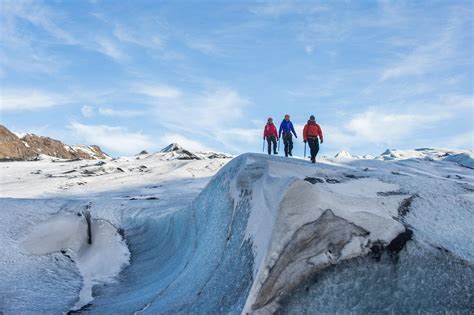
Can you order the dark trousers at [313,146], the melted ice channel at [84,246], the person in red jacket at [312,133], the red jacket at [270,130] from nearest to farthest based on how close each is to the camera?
the melted ice channel at [84,246]
the dark trousers at [313,146]
the person in red jacket at [312,133]
the red jacket at [270,130]

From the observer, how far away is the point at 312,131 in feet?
55.2

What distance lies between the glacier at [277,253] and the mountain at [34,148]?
2900 inches

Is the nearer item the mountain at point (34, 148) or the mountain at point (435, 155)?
the mountain at point (435, 155)

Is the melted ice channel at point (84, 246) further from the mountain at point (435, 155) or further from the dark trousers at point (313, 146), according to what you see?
the mountain at point (435, 155)

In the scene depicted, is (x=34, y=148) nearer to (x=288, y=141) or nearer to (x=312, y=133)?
(x=288, y=141)

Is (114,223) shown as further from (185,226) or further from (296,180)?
(296,180)

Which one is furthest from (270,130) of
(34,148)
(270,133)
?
(34,148)

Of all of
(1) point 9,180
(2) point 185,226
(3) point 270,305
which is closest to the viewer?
(3) point 270,305

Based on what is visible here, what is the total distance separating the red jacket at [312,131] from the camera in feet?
55.0

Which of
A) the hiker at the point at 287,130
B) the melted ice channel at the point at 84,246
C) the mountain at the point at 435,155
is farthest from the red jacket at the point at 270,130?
the mountain at the point at 435,155

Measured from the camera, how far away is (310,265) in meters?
5.59

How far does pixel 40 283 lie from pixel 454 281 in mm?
6977

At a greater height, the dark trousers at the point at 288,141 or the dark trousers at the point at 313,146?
the dark trousers at the point at 288,141

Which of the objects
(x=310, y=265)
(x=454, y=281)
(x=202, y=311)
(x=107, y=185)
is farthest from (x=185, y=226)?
(x=107, y=185)
